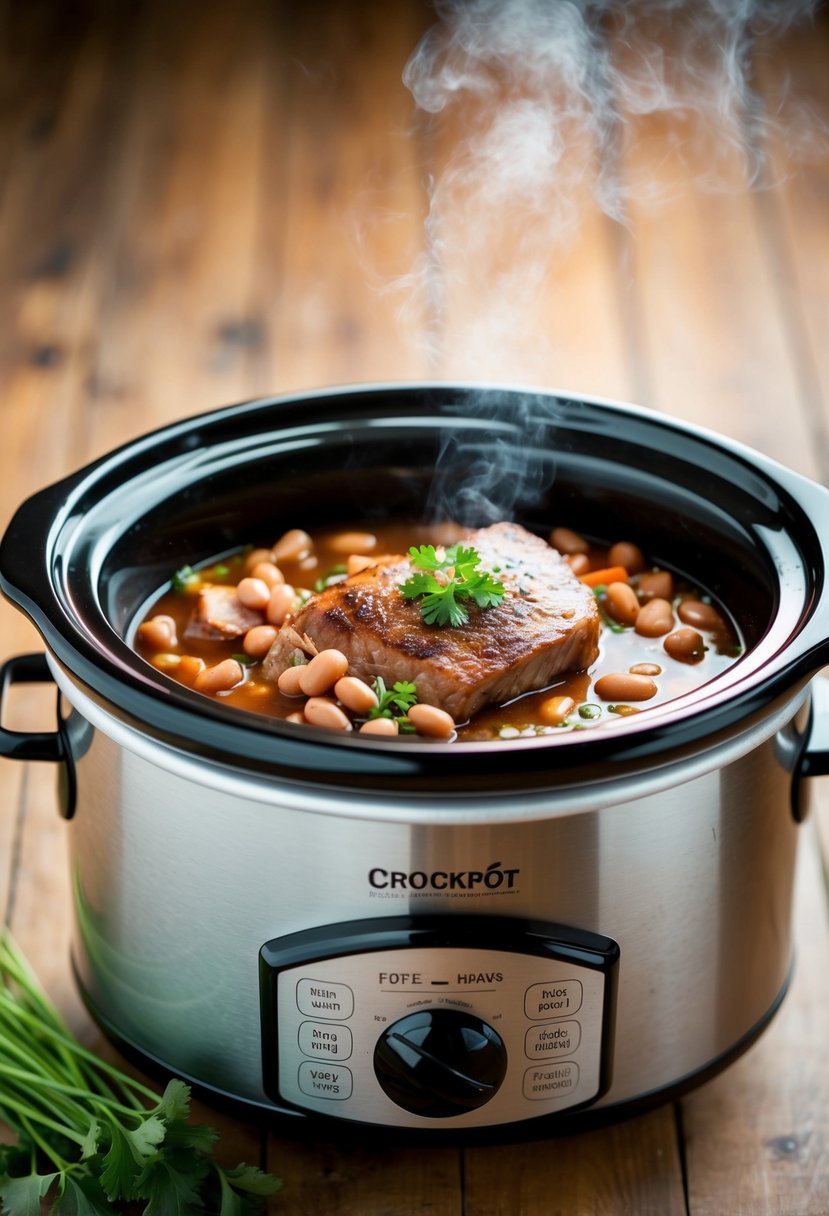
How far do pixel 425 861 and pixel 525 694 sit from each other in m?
0.38

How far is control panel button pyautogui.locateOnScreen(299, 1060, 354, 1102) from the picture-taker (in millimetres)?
1806

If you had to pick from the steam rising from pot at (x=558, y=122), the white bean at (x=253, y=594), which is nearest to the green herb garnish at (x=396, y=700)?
the white bean at (x=253, y=594)

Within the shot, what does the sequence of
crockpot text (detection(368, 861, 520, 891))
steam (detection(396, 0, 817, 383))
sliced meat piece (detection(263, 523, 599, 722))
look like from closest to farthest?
crockpot text (detection(368, 861, 520, 891)) → sliced meat piece (detection(263, 523, 599, 722)) → steam (detection(396, 0, 817, 383))

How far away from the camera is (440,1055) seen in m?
1.73

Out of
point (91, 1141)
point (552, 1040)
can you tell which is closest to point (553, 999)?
point (552, 1040)

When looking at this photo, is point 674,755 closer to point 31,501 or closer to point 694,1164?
point 694,1164

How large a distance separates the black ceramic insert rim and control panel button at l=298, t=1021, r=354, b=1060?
0.38 meters

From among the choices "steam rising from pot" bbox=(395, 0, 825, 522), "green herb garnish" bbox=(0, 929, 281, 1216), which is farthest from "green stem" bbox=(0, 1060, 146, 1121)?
"steam rising from pot" bbox=(395, 0, 825, 522)

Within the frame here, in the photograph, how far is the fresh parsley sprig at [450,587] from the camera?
1.95m

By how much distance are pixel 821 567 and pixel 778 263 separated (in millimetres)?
2816

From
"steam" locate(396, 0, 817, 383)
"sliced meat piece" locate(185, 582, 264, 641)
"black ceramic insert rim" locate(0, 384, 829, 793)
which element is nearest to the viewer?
"black ceramic insert rim" locate(0, 384, 829, 793)

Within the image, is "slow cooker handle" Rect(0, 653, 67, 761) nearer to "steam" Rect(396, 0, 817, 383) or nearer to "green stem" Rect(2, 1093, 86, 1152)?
"green stem" Rect(2, 1093, 86, 1152)

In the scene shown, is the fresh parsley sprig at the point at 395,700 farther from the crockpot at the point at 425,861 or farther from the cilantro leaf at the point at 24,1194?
the cilantro leaf at the point at 24,1194

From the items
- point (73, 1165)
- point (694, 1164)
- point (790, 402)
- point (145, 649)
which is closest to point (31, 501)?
point (145, 649)
